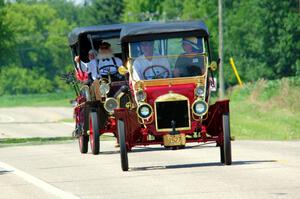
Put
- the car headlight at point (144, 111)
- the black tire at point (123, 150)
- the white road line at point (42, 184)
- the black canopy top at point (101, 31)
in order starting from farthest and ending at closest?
the black canopy top at point (101, 31) < the car headlight at point (144, 111) < the black tire at point (123, 150) < the white road line at point (42, 184)

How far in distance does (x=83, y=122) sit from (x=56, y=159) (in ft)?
5.86

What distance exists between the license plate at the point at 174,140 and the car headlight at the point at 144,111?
46 cm

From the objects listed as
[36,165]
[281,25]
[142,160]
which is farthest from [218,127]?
[281,25]

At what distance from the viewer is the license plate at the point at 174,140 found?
18.3 meters

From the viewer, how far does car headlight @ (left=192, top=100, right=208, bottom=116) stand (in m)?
18.5

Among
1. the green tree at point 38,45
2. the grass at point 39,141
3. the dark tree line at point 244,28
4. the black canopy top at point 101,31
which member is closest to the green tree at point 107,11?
the dark tree line at point 244,28

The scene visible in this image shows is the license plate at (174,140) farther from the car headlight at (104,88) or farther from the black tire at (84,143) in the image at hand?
the black tire at (84,143)

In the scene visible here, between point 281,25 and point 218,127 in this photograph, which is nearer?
point 218,127

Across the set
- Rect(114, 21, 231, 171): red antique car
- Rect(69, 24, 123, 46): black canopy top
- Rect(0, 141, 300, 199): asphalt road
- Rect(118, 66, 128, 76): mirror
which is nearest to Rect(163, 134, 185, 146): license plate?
Rect(114, 21, 231, 171): red antique car

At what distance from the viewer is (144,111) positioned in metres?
18.5

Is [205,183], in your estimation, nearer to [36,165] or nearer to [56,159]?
[36,165]

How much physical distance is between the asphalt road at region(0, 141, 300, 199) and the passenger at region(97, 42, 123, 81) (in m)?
1.66

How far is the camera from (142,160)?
814 inches

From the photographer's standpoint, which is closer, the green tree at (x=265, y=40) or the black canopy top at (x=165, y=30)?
the black canopy top at (x=165, y=30)
